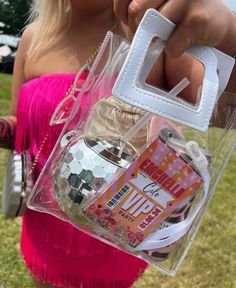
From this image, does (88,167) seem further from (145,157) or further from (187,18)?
(187,18)

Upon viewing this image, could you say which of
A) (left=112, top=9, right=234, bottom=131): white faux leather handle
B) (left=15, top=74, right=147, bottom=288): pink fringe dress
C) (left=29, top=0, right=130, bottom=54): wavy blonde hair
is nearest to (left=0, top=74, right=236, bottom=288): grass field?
(left=15, top=74, right=147, bottom=288): pink fringe dress

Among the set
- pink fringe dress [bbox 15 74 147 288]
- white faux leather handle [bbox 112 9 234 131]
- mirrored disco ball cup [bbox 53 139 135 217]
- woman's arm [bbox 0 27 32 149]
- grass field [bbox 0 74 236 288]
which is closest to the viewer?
white faux leather handle [bbox 112 9 234 131]

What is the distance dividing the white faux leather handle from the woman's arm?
63 centimetres

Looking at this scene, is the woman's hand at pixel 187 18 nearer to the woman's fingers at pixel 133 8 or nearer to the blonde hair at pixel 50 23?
the woman's fingers at pixel 133 8

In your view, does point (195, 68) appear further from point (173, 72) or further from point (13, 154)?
point (13, 154)

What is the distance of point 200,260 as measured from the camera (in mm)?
2340

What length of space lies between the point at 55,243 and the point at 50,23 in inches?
19.6

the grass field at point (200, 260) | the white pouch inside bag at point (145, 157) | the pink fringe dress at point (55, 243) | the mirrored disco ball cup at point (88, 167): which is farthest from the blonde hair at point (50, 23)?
the grass field at point (200, 260)

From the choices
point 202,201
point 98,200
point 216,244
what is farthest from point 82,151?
point 216,244

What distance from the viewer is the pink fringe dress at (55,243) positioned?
1.04 metres

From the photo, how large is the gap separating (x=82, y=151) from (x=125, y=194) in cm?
9

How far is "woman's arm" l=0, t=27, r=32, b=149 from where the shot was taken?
1175mm

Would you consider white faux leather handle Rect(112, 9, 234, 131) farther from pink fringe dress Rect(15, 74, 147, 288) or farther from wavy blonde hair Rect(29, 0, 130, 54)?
wavy blonde hair Rect(29, 0, 130, 54)

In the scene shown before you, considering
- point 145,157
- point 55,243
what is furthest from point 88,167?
point 55,243
